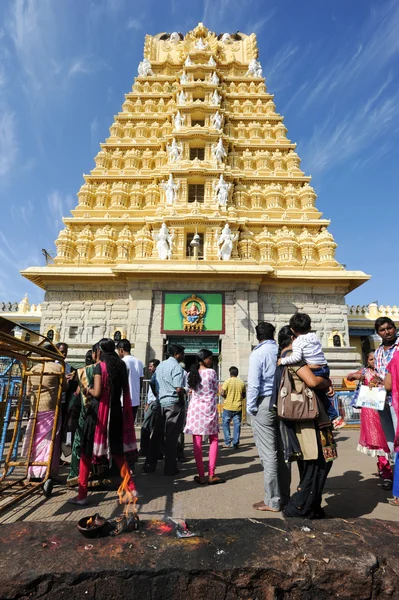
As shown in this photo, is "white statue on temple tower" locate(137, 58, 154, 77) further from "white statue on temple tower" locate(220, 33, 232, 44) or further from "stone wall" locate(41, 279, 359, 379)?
"stone wall" locate(41, 279, 359, 379)

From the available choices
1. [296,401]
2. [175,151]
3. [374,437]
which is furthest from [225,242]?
[296,401]

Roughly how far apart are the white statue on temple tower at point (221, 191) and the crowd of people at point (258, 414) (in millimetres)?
12303

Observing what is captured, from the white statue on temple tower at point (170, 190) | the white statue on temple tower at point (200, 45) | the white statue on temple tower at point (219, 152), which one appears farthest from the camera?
the white statue on temple tower at point (200, 45)

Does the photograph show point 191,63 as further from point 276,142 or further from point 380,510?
point 380,510

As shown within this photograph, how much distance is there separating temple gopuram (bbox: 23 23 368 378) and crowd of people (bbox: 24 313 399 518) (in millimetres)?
7724

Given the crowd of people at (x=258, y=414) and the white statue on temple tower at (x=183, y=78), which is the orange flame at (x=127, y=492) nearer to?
the crowd of people at (x=258, y=414)

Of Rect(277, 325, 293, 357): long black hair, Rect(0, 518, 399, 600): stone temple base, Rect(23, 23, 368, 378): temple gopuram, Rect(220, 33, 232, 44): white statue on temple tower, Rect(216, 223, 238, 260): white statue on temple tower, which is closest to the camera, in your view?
Rect(0, 518, 399, 600): stone temple base

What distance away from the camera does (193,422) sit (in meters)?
4.59

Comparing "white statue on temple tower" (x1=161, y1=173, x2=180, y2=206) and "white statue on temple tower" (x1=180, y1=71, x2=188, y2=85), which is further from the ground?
"white statue on temple tower" (x1=180, y1=71, x2=188, y2=85)

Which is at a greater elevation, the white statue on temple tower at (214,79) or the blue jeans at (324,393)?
the white statue on temple tower at (214,79)

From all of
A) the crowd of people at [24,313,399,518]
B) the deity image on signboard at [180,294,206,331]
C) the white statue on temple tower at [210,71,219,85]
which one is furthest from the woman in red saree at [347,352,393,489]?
the white statue on temple tower at [210,71,219,85]

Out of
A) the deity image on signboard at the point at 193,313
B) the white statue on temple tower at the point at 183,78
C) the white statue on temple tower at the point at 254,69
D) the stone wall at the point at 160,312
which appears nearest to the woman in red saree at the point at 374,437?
the stone wall at the point at 160,312

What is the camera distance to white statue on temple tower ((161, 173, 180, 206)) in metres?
16.5

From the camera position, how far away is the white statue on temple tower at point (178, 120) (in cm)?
1894
